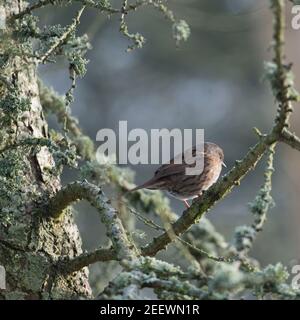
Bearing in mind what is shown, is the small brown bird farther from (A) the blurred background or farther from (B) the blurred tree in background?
(A) the blurred background

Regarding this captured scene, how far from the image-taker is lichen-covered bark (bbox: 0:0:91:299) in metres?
3.49

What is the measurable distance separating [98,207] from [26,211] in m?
0.45

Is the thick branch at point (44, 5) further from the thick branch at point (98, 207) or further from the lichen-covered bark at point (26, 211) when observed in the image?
the thick branch at point (98, 207)

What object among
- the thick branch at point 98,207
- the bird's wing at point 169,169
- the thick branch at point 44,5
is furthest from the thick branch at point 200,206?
the bird's wing at point 169,169

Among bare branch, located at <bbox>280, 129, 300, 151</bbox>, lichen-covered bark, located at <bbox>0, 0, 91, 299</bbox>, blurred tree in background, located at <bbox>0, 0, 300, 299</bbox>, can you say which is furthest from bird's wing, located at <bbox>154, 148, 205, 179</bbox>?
bare branch, located at <bbox>280, 129, 300, 151</bbox>

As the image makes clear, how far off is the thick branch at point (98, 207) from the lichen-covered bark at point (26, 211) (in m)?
0.07

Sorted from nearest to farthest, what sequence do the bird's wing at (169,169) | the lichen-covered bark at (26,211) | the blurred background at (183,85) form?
1. the lichen-covered bark at (26,211)
2. the bird's wing at (169,169)
3. the blurred background at (183,85)

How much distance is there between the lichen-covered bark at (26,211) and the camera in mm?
3494

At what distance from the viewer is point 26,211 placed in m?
3.65

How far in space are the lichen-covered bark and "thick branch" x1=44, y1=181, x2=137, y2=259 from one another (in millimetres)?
65

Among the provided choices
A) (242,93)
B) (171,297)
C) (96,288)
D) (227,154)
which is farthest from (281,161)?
(171,297)

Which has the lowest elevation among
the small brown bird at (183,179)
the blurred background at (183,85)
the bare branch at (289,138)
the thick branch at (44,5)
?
the bare branch at (289,138)

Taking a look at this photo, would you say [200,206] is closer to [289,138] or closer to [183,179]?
[289,138]

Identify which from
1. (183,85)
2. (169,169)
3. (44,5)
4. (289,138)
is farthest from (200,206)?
(183,85)
